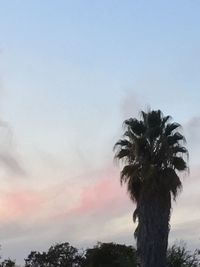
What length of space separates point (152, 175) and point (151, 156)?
1.81 metres

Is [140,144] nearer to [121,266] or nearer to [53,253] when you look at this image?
[121,266]

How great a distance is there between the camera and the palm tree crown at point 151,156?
3512 cm

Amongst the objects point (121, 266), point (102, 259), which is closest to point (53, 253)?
point (102, 259)

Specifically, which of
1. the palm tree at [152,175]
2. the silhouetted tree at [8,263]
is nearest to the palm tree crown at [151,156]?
the palm tree at [152,175]

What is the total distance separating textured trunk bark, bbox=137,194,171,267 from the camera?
34.2 meters

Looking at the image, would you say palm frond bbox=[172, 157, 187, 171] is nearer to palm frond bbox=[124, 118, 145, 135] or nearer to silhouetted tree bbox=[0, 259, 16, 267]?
palm frond bbox=[124, 118, 145, 135]

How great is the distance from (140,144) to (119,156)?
1.69m

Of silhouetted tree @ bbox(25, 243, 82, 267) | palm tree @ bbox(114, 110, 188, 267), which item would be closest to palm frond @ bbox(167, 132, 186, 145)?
palm tree @ bbox(114, 110, 188, 267)

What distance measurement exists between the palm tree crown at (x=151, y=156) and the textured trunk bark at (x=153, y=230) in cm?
63

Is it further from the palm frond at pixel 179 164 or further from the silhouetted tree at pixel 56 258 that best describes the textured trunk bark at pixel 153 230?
the silhouetted tree at pixel 56 258

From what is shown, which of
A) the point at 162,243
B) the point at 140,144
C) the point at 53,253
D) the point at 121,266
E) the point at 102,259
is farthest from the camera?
the point at 53,253

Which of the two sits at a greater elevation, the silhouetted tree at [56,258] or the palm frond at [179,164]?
the silhouetted tree at [56,258]

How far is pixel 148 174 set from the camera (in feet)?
115

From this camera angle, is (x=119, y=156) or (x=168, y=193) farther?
(x=119, y=156)
